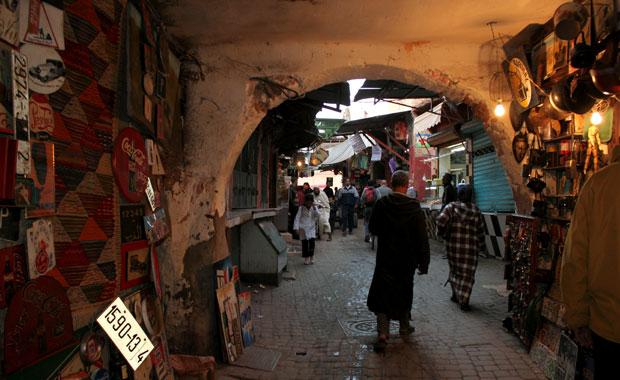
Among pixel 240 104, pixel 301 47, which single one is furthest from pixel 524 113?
pixel 240 104

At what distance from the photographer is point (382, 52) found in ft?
12.5

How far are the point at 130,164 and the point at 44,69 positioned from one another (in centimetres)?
87

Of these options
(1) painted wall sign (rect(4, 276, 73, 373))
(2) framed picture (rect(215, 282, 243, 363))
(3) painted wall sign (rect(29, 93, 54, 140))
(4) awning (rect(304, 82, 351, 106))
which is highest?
(4) awning (rect(304, 82, 351, 106))

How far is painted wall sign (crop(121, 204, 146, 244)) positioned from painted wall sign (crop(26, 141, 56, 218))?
637 mm

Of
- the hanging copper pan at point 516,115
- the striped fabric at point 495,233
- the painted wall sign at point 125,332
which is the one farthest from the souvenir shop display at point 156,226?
the striped fabric at point 495,233

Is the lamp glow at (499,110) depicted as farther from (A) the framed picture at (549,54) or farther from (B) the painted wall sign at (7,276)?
(B) the painted wall sign at (7,276)

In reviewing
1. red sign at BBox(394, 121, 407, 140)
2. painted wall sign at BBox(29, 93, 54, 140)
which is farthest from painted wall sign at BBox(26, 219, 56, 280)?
red sign at BBox(394, 121, 407, 140)

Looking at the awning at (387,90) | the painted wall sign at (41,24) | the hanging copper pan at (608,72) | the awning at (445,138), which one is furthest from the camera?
the awning at (445,138)

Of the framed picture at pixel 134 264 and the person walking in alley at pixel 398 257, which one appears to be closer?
the framed picture at pixel 134 264

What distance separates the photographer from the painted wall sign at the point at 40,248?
1.60 metres

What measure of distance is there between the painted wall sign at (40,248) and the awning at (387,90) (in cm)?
502

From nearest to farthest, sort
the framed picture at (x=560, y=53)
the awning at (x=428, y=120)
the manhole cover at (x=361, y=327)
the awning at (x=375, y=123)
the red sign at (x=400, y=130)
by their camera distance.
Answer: the framed picture at (x=560, y=53) < the manhole cover at (x=361, y=327) < the awning at (x=428, y=120) < the awning at (x=375, y=123) < the red sign at (x=400, y=130)

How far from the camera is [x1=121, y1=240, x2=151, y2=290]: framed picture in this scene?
93.8 inches

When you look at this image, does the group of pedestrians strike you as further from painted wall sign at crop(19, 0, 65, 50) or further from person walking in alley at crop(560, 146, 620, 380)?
painted wall sign at crop(19, 0, 65, 50)
